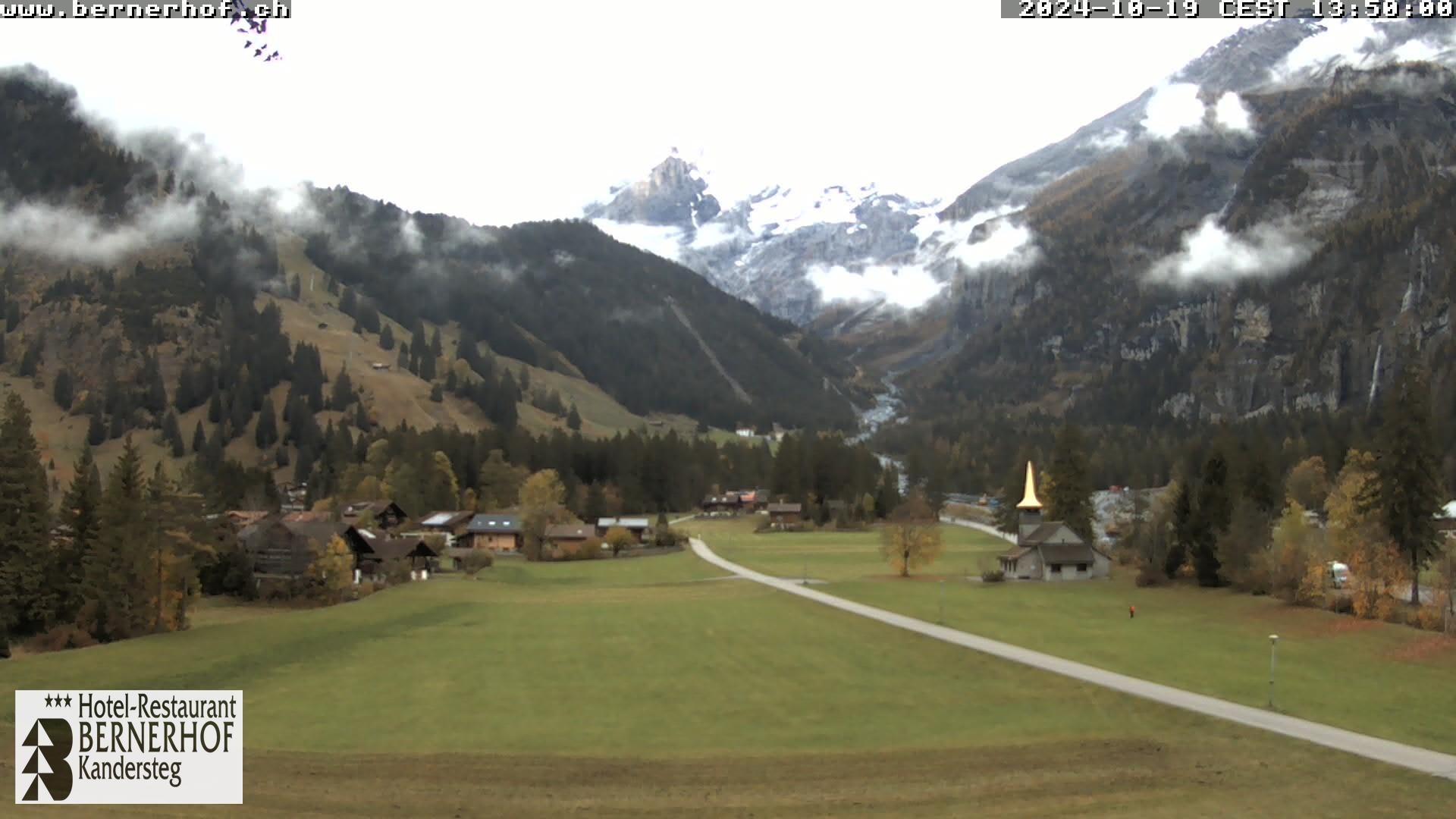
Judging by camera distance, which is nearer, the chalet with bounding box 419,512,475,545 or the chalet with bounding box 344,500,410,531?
the chalet with bounding box 344,500,410,531

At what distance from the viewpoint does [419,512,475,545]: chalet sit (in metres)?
150

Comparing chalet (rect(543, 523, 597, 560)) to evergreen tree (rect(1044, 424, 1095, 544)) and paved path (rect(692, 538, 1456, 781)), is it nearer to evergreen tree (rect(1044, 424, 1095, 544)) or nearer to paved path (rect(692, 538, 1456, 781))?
evergreen tree (rect(1044, 424, 1095, 544))

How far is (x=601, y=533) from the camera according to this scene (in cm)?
14862

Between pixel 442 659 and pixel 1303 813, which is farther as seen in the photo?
pixel 442 659

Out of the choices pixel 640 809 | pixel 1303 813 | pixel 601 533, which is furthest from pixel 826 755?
pixel 601 533

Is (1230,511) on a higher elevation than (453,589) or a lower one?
higher

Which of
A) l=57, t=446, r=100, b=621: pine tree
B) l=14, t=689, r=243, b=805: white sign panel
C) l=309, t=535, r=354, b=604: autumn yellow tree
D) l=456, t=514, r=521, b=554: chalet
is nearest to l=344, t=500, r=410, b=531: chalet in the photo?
l=456, t=514, r=521, b=554: chalet

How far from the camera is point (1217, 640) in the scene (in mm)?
64312

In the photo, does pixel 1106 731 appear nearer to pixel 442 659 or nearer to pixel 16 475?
pixel 442 659

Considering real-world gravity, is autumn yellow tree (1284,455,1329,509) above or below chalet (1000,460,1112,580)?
above

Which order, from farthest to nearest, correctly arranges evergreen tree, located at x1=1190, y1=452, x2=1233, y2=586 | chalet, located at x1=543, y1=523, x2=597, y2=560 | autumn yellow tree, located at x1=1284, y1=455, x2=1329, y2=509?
chalet, located at x1=543, y1=523, x2=597, y2=560 → autumn yellow tree, located at x1=1284, y1=455, x2=1329, y2=509 → evergreen tree, located at x1=1190, y1=452, x2=1233, y2=586

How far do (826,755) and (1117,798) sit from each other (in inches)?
386

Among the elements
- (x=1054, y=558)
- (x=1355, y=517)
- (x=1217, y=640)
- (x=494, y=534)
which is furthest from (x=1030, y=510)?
(x=494, y=534)

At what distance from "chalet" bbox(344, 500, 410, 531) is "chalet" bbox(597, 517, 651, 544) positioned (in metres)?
27.9
